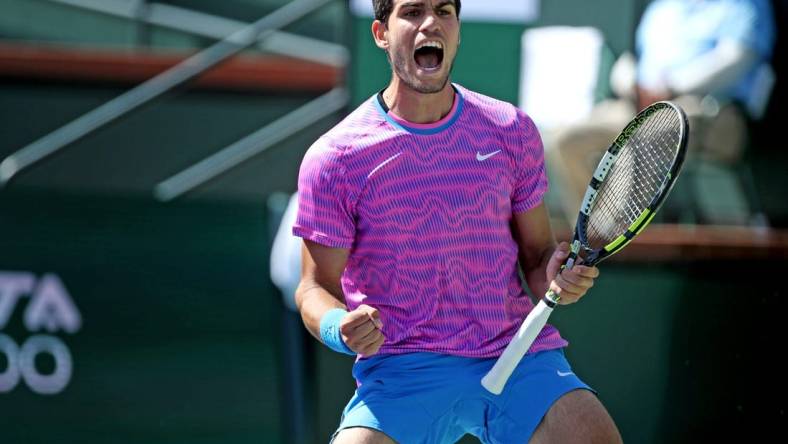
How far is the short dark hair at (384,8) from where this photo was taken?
327 cm

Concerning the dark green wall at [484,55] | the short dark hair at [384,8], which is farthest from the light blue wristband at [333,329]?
the dark green wall at [484,55]

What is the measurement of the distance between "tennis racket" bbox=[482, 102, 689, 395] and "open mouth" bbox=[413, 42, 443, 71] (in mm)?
454

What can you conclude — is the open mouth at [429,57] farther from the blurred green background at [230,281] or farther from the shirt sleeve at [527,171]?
the blurred green background at [230,281]

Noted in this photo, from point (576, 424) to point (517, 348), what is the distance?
0.69ft

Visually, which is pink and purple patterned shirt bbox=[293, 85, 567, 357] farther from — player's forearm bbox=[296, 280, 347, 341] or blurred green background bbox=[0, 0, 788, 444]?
blurred green background bbox=[0, 0, 788, 444]

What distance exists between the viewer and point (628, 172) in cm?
321

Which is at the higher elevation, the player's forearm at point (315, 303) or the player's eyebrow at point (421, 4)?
the player's eyebrow at point (421, 4)

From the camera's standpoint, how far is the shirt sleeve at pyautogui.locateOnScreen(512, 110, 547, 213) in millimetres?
3281

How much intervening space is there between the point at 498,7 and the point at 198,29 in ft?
5.83

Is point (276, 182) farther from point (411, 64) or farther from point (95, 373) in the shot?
point (411, 64)

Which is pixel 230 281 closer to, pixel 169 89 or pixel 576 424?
pixel 169 89

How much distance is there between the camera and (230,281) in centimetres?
531

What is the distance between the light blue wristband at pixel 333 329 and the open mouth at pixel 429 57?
1.99 feet

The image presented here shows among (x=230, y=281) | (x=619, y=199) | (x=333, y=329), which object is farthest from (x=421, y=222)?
(x=230, y=281)
